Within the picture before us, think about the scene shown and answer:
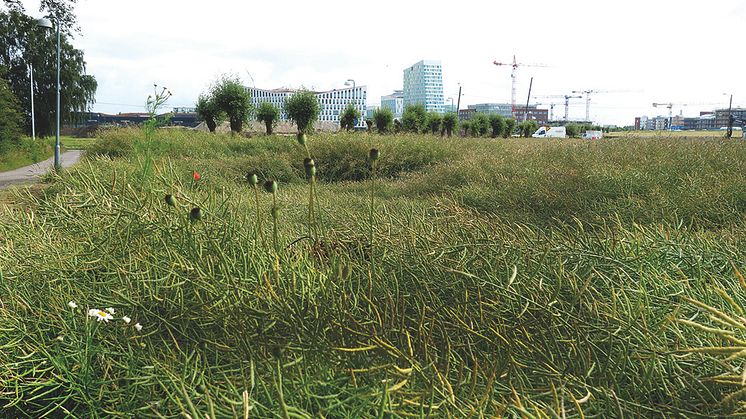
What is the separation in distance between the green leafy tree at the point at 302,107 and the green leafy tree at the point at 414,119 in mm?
5629

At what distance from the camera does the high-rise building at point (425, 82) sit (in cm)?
13075

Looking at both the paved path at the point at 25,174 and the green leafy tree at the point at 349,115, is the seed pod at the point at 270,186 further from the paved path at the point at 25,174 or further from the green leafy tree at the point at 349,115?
the green leafy tree at the point at 349,115

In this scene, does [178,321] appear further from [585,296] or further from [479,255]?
[585,296]

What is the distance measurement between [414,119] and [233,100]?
10.4m

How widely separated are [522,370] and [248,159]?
10.3 m

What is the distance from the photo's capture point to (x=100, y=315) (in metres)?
1.21

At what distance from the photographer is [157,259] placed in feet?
4.59

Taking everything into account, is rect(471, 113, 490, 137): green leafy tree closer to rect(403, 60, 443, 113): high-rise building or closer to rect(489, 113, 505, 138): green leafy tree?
rect(489, 113, 505, 138): green leafy tree

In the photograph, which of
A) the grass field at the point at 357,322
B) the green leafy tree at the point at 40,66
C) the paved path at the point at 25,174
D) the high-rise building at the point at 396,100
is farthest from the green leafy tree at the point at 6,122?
the high-rise building at the point at 396,100

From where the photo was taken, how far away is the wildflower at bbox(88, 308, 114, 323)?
118 cm

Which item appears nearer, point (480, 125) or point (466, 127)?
point (480, 125)

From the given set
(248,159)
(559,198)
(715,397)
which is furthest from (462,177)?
(715,397)

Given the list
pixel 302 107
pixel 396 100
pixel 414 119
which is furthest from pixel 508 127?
pixel 396 100

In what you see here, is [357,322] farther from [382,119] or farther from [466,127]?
[466,127]
